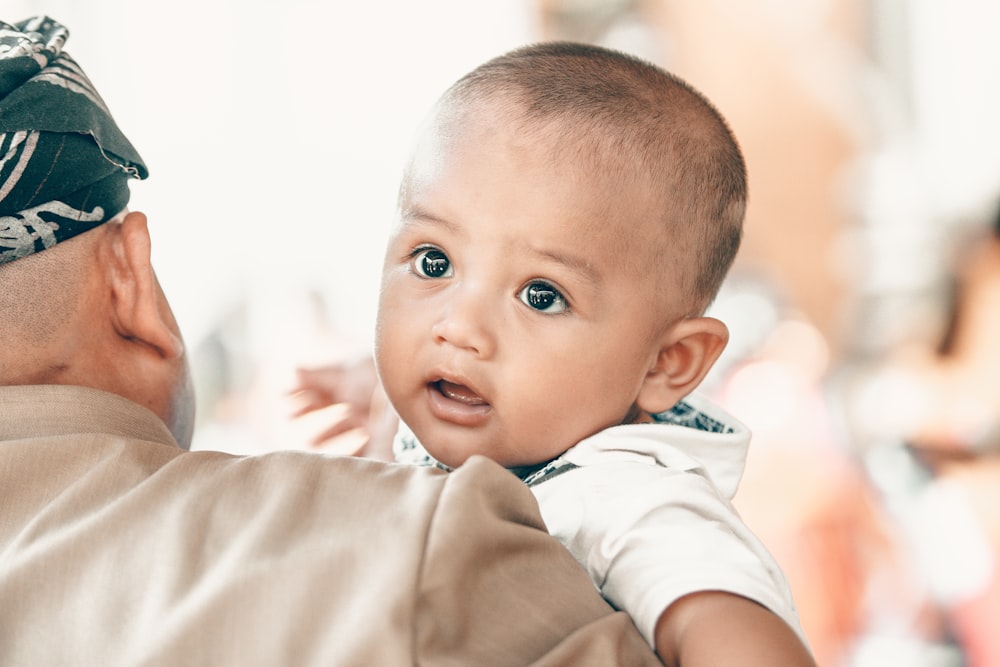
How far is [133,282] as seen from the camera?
103cm

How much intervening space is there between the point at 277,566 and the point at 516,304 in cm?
42

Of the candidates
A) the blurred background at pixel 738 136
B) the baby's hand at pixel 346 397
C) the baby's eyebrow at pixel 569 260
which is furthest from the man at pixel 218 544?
the blurred background at pixel 738 136

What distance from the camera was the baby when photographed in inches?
42.0

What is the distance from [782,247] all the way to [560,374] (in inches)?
141

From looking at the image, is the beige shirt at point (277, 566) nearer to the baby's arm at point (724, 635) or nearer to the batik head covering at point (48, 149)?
the baby's arm at point (724, 635)

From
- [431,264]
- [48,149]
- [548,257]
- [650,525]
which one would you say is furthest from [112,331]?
[650,525]

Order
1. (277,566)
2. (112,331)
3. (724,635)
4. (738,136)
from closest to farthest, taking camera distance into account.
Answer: (277,566)
(724,635)
(112,331)
(738,136)

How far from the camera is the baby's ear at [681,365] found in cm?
117

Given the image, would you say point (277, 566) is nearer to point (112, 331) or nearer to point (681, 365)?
point (112, 331)

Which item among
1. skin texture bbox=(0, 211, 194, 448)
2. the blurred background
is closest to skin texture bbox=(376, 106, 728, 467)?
skin texture bbox=(0, 211, 194, 448)

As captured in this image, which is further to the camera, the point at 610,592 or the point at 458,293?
the point at 458,293

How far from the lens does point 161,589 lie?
0.73 m

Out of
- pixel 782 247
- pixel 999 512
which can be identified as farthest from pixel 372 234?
pixel 999 512

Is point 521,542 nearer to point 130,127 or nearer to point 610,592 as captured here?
point 610,592
